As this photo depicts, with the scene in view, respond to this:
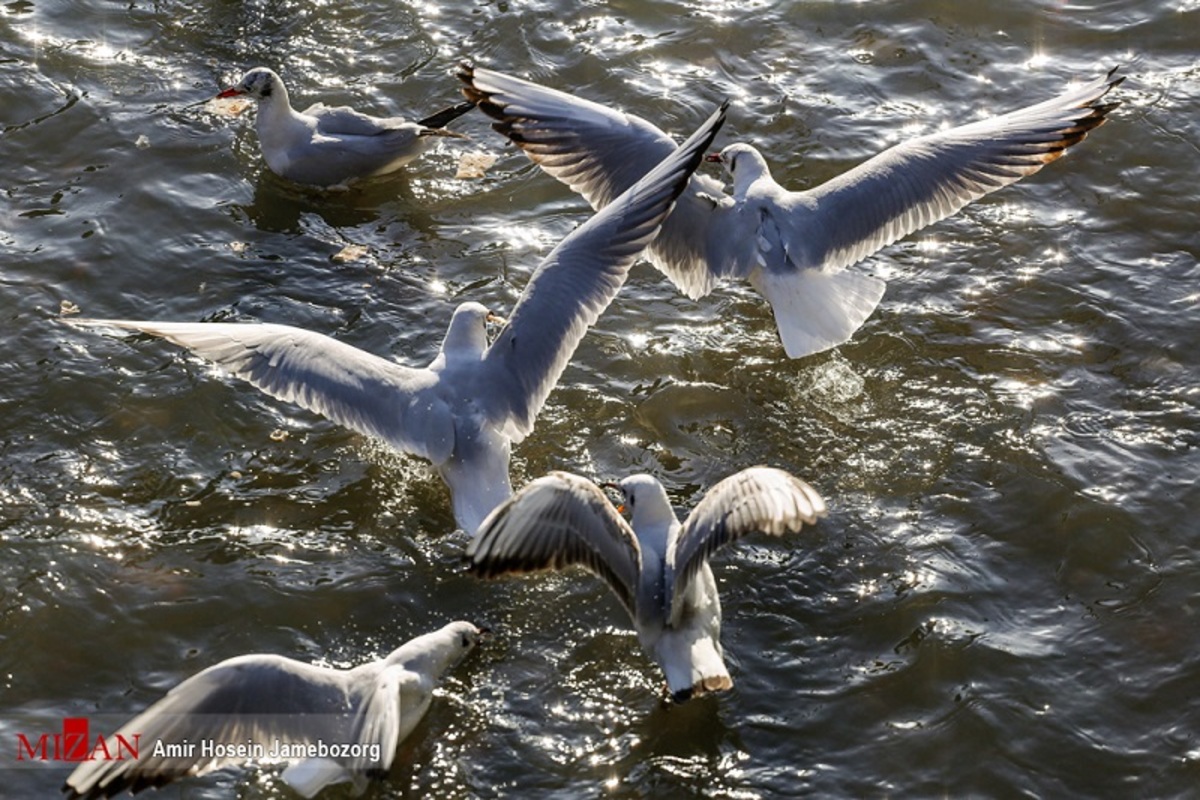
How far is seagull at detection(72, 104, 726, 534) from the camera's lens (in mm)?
5918

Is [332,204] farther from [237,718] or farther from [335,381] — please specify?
[237,718]

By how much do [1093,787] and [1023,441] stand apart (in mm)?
1860

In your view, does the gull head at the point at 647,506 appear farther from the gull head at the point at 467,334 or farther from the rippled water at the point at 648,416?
the gull head at the point at 467,334

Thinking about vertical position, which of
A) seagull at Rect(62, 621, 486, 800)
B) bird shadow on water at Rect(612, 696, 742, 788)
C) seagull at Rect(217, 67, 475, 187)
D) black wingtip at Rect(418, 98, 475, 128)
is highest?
black wingtip at Rect(418, 98, 475, 128)

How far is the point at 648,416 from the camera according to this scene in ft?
21.7

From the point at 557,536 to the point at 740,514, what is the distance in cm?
65

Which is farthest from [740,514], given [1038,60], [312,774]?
[1038,60]

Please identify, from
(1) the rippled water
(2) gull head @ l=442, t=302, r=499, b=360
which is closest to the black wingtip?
(1) the rippled water

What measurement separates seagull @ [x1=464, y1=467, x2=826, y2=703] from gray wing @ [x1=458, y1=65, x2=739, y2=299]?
216 centimetres

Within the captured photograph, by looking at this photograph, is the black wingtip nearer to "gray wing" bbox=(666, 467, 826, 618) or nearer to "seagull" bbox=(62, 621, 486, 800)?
"gray wing" bbox=(666, 467, 826, 618)

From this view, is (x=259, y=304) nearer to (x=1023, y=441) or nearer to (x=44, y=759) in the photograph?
(x=44, y=759)

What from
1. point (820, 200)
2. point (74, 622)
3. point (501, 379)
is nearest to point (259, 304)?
point (501, 379)

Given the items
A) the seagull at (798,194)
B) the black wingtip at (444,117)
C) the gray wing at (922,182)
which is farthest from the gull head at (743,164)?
the black wingtip at (444,117)

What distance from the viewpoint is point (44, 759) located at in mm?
4914
